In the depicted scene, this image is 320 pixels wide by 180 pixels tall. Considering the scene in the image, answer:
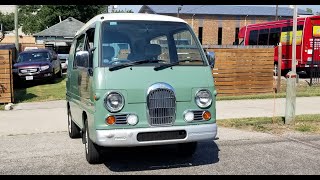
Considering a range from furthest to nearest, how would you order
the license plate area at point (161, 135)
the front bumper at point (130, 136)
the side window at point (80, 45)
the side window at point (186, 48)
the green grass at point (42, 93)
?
1. the green grass at point (42, 93)
2. the side window at point (80, 45)
3. the side window at point (186, 48)
4. the license plate area at point (161, 135)
5. the front bumper at point (130, 136)

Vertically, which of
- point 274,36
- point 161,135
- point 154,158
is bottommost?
point 154,158

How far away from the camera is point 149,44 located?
6.36 m

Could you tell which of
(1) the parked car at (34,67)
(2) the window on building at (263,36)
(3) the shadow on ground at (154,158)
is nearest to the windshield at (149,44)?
(3) the shadow on ground at (154,158)

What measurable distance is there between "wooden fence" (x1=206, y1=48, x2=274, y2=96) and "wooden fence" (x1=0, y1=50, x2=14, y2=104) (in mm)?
6920

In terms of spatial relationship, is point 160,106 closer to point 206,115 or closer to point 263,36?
point 206,115

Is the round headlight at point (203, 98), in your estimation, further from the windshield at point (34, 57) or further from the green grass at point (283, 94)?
the windshield at point (34, 57)

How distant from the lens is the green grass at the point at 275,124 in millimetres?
9117

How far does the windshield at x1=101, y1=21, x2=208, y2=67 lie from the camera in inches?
241

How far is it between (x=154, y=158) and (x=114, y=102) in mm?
1527

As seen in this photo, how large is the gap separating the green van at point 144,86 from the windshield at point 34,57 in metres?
15.3

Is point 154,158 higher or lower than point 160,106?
lower

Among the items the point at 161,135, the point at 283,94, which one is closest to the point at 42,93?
the point at 283,94

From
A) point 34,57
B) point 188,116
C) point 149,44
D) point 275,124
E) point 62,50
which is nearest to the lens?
point 188,116
